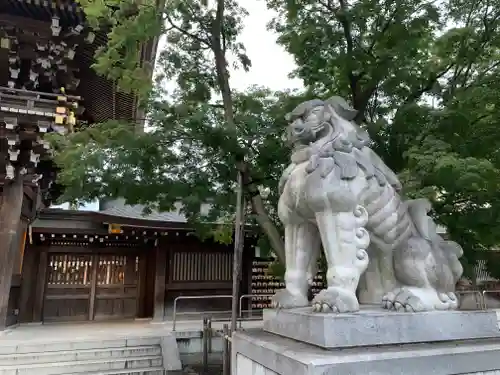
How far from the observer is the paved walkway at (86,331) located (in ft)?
26.0

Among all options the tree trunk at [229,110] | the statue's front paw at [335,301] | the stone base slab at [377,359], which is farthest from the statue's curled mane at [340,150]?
the tree trunk at [229,110]

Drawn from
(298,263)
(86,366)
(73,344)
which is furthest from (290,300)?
(73,344)

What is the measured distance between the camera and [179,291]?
39.6 ft

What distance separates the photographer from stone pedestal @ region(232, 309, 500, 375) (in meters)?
2.04

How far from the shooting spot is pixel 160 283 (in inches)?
465

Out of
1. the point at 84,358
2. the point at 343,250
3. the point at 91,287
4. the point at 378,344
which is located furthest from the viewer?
the point at 91,287

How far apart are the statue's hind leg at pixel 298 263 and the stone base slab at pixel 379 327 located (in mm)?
111

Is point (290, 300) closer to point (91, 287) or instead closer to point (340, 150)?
point (340, 150)

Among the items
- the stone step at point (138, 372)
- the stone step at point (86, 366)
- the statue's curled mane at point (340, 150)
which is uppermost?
the statue's curled mane at point (340, 150)

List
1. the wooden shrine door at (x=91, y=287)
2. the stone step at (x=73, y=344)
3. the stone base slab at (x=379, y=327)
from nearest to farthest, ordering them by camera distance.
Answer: the stone base slab at (x=379, y=327) → the stone step at (x=73, y=344) → the wooden shrine door at (x=91, y=287)

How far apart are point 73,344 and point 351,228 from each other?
6.92 meters

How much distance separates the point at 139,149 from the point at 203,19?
2.70 meters

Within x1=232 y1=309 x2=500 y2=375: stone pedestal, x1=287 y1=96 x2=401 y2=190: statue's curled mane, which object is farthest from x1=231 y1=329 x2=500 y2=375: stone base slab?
x1=287 y1=96 x2=401 y2=190: statue's curled mane

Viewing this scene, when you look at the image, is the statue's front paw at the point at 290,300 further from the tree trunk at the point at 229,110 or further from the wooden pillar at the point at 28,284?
the wooden pillar at the point at 28,284
